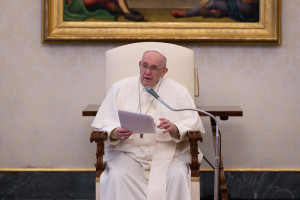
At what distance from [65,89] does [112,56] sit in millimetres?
909

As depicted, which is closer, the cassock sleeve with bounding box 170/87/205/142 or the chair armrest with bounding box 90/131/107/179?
the chair armrest with bounding box 90/131/107/179

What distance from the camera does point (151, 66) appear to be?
15.6 ft

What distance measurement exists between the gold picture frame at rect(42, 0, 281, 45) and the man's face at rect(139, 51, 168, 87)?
1130 millimetres

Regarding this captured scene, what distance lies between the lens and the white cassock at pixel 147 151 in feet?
14.4

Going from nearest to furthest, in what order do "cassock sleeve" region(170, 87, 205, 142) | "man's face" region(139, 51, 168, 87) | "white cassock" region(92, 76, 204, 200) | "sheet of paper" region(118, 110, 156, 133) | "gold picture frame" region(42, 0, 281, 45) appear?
"sheet of paper" region(118, 110, 156, 133), "white cassock" region(92, 76, 204, 200), "cassock sleeve" region(170, 87, 205, 142), "man's face" region(139, 51, 168, 87), "gold picture frame" region(42, 0, 281, 45)

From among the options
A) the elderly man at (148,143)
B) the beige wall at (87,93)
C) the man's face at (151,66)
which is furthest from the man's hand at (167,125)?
the beige wall at (87,93)

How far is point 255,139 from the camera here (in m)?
6.05

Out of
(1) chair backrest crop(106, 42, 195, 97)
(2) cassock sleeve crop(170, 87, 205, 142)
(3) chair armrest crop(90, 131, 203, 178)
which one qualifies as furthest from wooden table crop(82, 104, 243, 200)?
(3) chair armrest crop(90, 131, 203, 178)

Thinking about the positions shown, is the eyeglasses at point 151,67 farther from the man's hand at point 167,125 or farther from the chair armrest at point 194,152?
the chair armrest at point 194,152

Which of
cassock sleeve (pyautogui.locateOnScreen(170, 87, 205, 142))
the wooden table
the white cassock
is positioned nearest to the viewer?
the white cassock

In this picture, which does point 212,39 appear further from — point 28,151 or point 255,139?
point 28,151

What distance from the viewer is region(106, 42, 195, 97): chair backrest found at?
527 cm

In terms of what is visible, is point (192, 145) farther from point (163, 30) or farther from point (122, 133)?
point (163, 30)

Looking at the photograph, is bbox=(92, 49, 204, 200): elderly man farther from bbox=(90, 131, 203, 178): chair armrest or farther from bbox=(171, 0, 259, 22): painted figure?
bbox=(171, 0, 259, 22): painted figure
